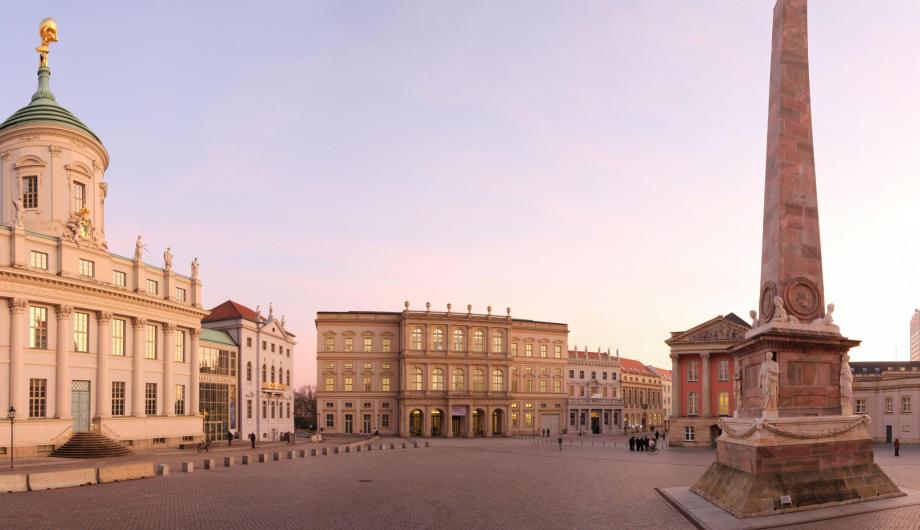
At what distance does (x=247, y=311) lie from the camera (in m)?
77.8

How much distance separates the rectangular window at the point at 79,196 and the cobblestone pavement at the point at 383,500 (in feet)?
74.2

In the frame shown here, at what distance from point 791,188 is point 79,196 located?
4541cm

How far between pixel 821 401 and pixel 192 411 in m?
46.5

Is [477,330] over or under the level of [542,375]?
over

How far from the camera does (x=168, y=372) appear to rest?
5403 centimetres

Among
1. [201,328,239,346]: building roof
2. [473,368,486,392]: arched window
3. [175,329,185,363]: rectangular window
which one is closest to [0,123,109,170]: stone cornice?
[175,329,185,363]: rectangular window

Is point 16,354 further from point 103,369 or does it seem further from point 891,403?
point 891,403

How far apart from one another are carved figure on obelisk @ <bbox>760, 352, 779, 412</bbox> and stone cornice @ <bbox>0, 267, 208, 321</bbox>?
3889cm

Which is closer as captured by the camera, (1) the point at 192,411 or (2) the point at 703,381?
(1) the point at 192,411

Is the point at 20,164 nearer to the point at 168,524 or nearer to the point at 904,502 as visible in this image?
the point at 168,524

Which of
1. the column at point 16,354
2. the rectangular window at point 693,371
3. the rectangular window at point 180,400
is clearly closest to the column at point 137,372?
the rectangular window at point 180,400

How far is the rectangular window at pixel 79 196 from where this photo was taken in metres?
50.9

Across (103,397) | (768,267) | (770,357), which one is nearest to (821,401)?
(770,357)

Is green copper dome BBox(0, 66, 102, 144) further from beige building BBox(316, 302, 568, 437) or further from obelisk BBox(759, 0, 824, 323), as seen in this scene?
beige building BBox(316, 302, 568, 437)
